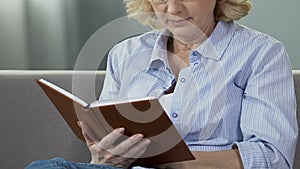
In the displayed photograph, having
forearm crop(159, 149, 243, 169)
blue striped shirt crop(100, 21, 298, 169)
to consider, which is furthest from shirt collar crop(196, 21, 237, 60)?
forearm crop(159, 149, 243, 169)

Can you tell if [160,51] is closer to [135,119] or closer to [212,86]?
[212,86]

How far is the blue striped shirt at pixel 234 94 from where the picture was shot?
1.17 m

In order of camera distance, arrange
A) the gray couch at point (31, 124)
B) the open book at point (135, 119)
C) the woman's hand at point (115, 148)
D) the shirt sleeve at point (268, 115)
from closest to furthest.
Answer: the open book at point (135, 119) < the woman's hand at point (115, 148) < the shirt sleeve at point (268, 115) < the gray couch at point (31, 124)

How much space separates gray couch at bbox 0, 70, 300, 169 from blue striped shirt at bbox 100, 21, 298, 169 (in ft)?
1.01

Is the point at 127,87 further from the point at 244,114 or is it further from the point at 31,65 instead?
the point at 31,65

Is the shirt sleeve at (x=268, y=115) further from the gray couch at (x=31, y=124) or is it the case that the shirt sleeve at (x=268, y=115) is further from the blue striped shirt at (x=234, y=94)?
the gray couch at (x=31, y=124)

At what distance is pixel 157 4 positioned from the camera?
4.34 ft

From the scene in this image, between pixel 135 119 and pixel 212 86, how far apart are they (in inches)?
12.9

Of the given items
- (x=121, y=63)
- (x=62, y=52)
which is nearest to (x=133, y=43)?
→ (x=121, y=63)

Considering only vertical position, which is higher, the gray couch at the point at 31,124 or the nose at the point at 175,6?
the nose at the point at 175,6

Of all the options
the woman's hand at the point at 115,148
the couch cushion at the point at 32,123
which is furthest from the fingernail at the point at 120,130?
the couch cushion at the point at 32,123

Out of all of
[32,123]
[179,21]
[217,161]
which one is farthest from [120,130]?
[32,123]

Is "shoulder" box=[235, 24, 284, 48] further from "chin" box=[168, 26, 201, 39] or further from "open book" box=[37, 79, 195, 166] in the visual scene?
"open book" box=[37, 79, 195, 166]

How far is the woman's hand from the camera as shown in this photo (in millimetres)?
1049
